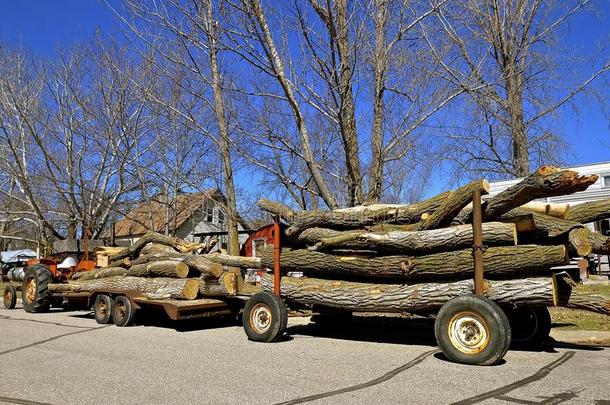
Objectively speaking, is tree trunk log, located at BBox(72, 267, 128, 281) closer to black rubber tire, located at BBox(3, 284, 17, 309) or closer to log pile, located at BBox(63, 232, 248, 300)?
log pile, located at BBox(63, 232, 248, 300)

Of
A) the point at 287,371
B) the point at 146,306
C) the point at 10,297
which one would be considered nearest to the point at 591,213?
the point at 287,371

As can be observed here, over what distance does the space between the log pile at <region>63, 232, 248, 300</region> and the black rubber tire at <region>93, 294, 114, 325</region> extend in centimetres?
26

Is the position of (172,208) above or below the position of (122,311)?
above

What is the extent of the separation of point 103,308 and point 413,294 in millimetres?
7210

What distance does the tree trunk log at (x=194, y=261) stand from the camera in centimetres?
1187

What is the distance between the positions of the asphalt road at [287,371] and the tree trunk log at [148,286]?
111 cm

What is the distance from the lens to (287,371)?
7359mm

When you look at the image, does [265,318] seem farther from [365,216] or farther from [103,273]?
[103,273]

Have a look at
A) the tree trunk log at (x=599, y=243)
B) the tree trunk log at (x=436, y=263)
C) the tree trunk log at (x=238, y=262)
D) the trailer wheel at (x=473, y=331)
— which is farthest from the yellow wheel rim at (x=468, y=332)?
the tree trunk log at (x=238, y=262)

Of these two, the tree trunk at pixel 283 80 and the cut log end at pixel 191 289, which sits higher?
the tree trunk at pixel 283 80

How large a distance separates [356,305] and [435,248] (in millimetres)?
1535

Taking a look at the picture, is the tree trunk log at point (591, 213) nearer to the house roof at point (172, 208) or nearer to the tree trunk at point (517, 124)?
the tree trunk at point (517, 124)

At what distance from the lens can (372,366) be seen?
7562mm

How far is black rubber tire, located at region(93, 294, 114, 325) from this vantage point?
41.3ft
